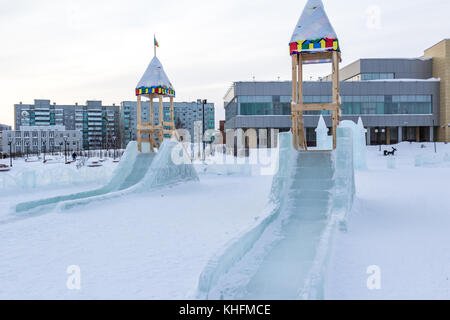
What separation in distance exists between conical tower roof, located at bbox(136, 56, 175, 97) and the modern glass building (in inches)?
1182

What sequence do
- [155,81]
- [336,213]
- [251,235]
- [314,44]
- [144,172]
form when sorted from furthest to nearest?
[155,81], [144,172], [314,44], [336,213], [251,235]

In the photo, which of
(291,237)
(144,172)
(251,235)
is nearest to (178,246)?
(251,235)

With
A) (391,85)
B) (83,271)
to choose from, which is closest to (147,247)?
(83,271)

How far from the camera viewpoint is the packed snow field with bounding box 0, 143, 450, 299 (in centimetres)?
466

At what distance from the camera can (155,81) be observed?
52.5 ft

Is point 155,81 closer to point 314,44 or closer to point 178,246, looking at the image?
point 314,44

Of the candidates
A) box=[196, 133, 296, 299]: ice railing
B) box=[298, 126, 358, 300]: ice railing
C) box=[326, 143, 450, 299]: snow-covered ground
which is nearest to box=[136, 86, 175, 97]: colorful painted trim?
box=[196, 133, 296, 299]: ice railing

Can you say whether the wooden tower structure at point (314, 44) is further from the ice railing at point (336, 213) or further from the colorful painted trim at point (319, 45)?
the ice railing at point (336, 213)

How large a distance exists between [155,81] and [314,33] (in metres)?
8.29

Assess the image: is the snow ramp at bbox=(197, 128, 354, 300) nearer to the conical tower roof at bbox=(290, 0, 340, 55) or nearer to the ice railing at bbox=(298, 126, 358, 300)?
the ice railing at bbox=(298, 126, 358, 300)

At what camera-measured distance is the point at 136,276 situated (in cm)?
509

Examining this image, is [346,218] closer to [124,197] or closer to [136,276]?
[136,276]

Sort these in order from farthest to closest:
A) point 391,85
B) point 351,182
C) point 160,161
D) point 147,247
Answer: point 391,85 < point 160,161 < point 351,182 < point 147,247
